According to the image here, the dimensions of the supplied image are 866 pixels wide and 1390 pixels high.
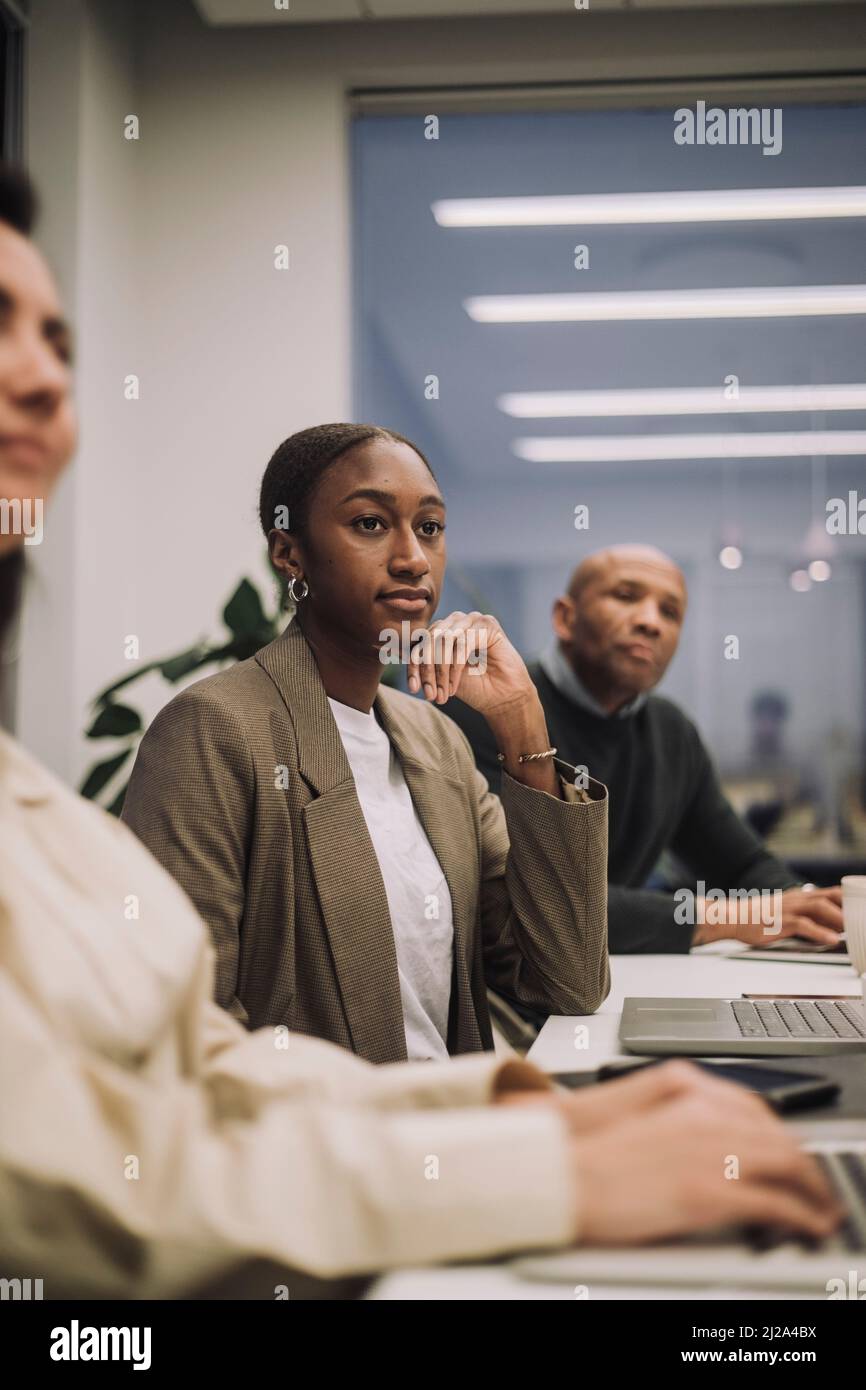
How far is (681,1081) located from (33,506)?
20.3 inches

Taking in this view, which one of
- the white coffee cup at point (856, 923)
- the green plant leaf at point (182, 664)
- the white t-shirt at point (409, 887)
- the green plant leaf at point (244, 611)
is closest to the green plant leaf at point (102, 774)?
the green plant leaf at point (182, 664)

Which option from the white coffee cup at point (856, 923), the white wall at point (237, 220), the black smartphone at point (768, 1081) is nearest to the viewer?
the black smartphone at point (768, 1081)

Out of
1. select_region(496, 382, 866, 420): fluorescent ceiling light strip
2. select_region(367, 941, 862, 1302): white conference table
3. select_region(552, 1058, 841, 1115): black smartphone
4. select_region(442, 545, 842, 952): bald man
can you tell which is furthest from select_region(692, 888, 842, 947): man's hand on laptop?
select_region(496, 382, 866, 420): fluorescent ceiling light strip

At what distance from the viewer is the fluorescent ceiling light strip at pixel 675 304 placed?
356 cm

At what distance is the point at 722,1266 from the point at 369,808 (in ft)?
3.26

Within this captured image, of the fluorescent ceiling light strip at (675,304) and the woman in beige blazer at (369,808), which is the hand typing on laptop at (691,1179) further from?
the fluorescent ceiling light strip at (675,304)

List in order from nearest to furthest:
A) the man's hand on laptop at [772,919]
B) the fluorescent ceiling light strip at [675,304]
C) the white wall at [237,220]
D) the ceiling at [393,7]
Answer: the man's hand on laptop at [772,919] < the ceiling at [393,7] < the white wall at [237,220] < the fluorescent ceiling light strip at [675,304]

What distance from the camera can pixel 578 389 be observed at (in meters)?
3.56

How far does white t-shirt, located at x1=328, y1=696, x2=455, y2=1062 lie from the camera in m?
1.53

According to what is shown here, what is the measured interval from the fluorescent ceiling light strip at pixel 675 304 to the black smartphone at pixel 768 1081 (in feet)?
9.58

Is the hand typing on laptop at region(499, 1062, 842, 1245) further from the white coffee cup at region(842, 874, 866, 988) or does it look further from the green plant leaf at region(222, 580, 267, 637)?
the green plant leaf at region(222, 580, 267, 637)

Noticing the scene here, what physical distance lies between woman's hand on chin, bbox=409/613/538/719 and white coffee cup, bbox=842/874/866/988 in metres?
0.51
